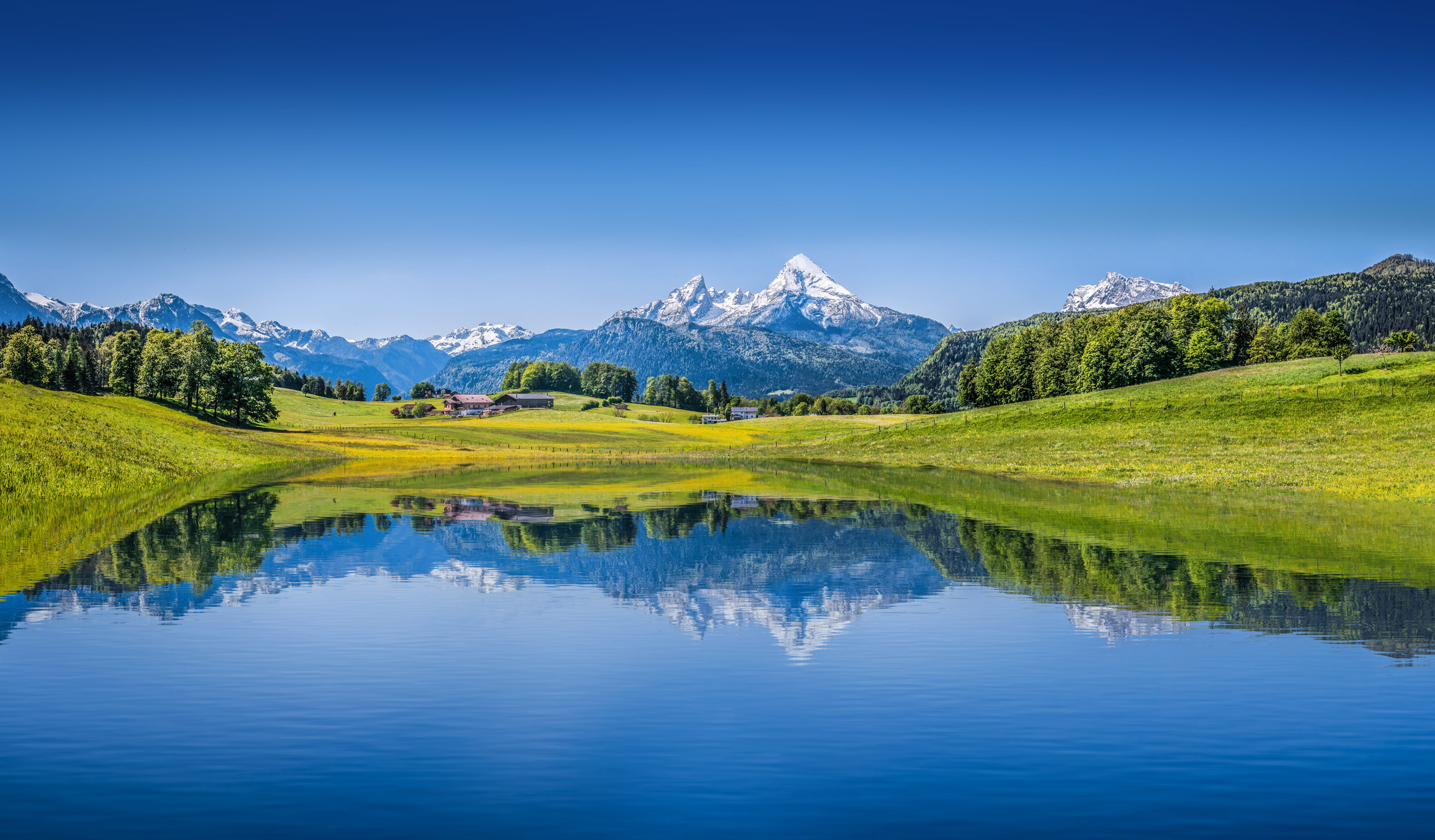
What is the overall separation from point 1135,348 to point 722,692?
122 m

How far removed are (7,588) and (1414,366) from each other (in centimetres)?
10955

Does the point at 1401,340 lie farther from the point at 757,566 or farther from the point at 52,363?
the point at 52,363

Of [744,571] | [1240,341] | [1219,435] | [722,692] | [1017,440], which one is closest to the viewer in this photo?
[722,692]

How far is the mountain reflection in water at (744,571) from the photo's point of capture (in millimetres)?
19625

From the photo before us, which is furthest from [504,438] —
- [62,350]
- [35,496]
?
[62,350]

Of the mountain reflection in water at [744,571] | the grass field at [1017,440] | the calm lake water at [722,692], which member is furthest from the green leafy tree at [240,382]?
the calm lake water at [722,692]

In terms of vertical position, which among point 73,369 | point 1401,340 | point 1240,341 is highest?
point 73,369

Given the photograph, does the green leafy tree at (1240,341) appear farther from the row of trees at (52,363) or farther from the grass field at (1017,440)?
the row of trees at (52,363)

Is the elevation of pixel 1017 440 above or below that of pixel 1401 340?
below

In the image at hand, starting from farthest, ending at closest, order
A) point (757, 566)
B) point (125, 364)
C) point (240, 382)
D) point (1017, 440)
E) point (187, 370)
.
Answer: point (125, 364) < point (240, 382) < point (187, 370) < point (1017, 440) < point (757, 566)

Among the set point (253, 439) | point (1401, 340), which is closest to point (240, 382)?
point (253, 439)

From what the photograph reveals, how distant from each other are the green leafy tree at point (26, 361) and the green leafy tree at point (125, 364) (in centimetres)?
1543

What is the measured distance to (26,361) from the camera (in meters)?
146

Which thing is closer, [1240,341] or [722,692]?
[722,692]
